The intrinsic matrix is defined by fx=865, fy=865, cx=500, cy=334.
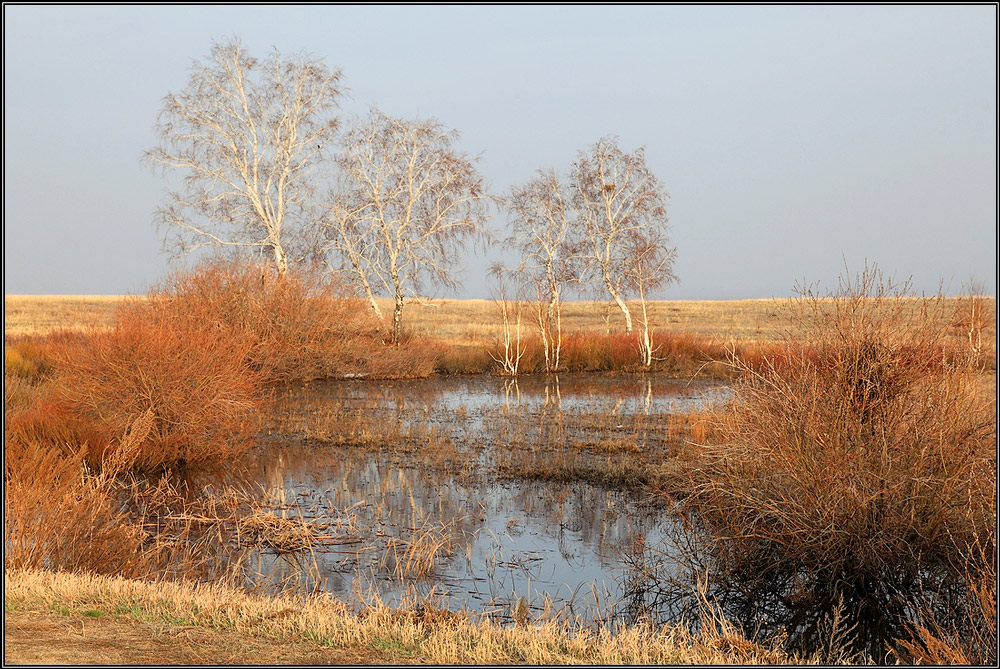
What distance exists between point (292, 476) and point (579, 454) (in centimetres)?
424

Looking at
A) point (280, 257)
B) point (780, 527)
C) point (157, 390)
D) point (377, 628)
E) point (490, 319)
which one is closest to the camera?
point (377, 628)

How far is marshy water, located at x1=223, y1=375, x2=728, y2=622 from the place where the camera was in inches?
302

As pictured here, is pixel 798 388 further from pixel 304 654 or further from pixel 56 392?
pixel 56 392

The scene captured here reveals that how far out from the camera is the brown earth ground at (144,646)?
4953 millimetres

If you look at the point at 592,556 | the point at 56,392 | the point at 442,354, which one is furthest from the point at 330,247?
the point at 592,556

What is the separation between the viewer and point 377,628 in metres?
5.50

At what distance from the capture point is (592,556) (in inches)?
336

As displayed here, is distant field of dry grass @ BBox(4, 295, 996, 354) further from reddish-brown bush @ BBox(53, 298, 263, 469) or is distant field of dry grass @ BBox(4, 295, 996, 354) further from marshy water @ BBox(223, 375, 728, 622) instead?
reddish-brown bush @ BBox(53, 298, 263, 469)

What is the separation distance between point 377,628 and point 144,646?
139 centimetres

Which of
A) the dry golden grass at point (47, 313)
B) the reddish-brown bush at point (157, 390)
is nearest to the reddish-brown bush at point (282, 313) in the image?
the reddish-brown bush at point (157, 390)

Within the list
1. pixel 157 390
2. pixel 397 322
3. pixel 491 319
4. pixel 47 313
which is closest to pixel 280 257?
pixel 397 322

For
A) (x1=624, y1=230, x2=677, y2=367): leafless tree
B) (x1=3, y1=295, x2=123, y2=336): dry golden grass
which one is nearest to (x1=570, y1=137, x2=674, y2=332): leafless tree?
(x1=624, y1=230, x2=677, y2=367): leafless tree

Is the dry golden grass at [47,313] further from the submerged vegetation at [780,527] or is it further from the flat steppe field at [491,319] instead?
the submerged vegetation at [780,527]

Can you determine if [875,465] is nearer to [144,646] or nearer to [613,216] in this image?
[144,646]
